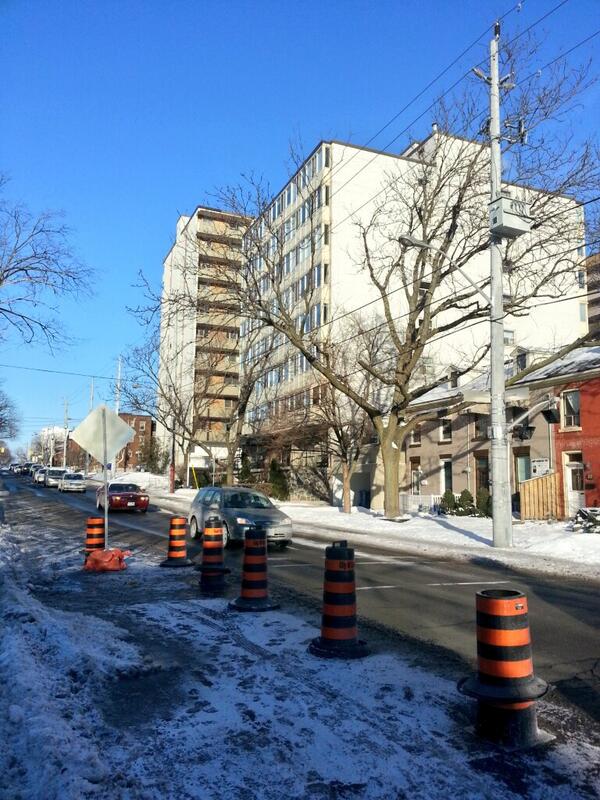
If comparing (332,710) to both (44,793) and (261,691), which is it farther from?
(44,793)

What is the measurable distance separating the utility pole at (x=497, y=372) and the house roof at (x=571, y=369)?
7.56 metres

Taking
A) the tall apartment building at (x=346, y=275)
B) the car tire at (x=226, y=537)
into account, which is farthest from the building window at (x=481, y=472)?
the car tire at (x=226, y=537)

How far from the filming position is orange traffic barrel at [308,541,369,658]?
629 cm

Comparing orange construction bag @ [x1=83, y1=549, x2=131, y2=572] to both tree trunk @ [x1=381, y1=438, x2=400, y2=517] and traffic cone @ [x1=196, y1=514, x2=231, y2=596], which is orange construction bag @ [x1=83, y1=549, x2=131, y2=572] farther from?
tree trunk @ [x1=381, y1=438, x2=400, y2=517]

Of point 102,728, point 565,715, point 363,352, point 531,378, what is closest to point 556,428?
point 531,378

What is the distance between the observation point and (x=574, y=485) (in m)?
26.2

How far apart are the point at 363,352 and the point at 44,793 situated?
1238 inches

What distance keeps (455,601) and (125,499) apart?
22.3 meters

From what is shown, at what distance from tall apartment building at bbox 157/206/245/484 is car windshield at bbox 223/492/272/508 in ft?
34.1

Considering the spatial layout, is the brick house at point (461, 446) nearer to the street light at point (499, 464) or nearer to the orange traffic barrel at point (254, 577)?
the street light at point (499, 464)

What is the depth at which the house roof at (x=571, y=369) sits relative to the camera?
25.6m

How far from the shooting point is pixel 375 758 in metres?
3.99

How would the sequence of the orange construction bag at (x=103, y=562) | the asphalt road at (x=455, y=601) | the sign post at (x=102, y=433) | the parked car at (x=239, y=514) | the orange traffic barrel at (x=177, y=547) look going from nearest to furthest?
the asphalt road at (x=455, y=601), the orange construction bag at (x=103, y=562), the orange traffic barrel at (x=177, y=547), the sign post at (x=102, y=433), the parked car at (x=239, y=514)

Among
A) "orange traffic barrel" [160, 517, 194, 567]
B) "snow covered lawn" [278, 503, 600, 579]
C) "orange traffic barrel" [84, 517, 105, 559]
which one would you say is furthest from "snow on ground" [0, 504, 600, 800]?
"snow covered lawn" [278, 503, 600, 579]
